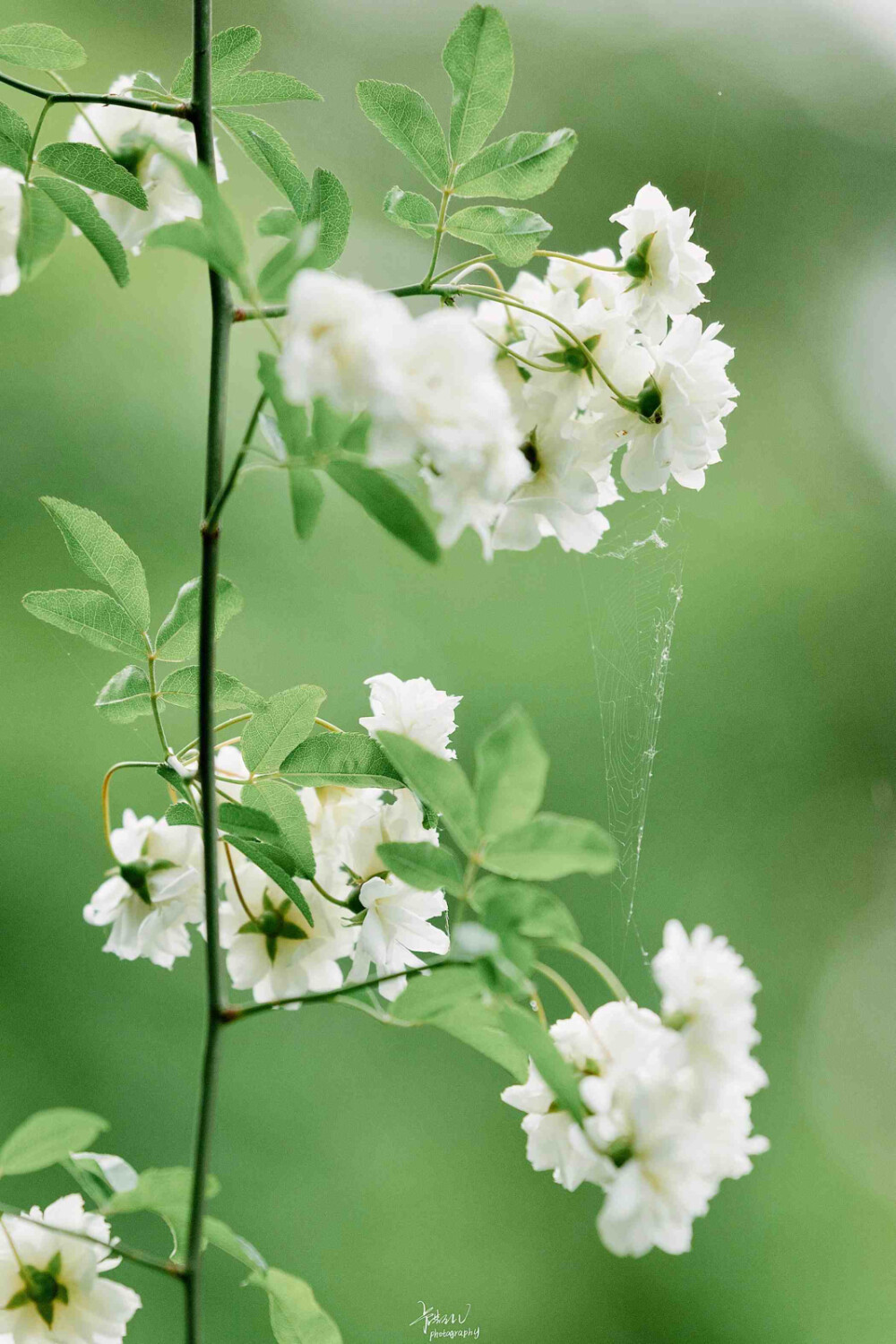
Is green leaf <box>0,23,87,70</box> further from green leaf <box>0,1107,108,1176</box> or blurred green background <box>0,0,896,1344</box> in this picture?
blurred green background <box>0,0,896,1344</box>

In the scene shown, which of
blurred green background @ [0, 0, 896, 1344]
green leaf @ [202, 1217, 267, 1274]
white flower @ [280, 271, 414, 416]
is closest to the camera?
white flower @ [280, 271, 414, 416]

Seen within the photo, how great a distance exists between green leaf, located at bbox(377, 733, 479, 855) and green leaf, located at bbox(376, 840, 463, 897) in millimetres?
20

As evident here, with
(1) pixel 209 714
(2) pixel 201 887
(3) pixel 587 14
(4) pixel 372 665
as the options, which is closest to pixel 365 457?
(1) pixel 209 714

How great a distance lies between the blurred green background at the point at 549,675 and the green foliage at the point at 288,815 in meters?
0.95

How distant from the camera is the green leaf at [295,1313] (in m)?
0.38

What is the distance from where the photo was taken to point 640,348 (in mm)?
415

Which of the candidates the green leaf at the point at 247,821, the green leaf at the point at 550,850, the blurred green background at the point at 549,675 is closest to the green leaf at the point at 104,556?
the green leaf at the point at 247,821

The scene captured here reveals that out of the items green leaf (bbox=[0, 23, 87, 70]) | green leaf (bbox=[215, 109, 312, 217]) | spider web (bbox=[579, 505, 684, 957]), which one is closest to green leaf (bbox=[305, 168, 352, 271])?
green leaf (bbox=[215, 109, 312, 217])

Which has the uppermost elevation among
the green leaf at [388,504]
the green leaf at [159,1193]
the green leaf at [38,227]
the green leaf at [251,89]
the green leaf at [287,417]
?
the green leaf at [251,89]

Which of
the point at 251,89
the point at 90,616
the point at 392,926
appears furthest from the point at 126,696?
the point at 251,89

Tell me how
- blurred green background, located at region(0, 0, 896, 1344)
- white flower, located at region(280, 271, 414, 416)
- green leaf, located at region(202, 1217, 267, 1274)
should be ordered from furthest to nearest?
1. blurred green background, located at region(0, 0, 896, 1344)
2. green leaf, located at region(202, 1217, 267, 1274)
3. white flower, located at region(280, 271, 414, 416)

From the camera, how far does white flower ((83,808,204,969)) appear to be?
1.34 feet

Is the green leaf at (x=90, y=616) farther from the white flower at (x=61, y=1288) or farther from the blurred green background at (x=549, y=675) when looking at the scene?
the blurred green background at (x=549, y=675)

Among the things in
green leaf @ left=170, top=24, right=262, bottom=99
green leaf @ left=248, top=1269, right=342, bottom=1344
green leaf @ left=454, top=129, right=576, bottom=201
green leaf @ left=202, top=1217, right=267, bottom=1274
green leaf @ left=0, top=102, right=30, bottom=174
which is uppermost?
green leaf @ left=170, top=24, right=262, bottom=99
